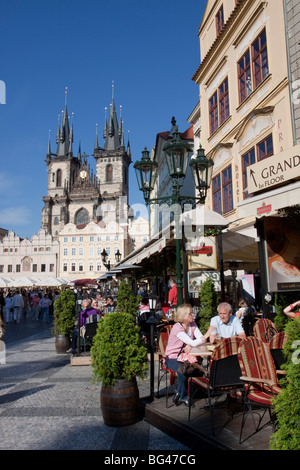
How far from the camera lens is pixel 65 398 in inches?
236

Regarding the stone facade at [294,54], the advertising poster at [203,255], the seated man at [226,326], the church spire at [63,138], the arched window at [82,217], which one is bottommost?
the seated man at [226,326]

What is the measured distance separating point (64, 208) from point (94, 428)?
89.8 metres

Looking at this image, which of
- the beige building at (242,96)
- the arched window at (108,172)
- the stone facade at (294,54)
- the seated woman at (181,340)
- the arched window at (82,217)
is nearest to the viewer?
the seated woman at (181,340)

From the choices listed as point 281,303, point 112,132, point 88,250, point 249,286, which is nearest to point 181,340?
point 281,303

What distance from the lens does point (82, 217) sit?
91.9 m

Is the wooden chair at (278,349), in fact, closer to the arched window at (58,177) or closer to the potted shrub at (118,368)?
the potted shrub at (118,368)

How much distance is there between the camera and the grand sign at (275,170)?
5443 millimetres

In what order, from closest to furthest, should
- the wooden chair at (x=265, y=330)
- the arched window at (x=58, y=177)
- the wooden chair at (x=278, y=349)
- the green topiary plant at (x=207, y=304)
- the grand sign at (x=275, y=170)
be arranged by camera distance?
the wooden chair at (x=278, y=349) < the grand sign at (x=275, y=170) < the wooden chair at (x=265, y=330) < the green topiary plant at (x=207, y=304) < the arched window at (x=58, y=177)

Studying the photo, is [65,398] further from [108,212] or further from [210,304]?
[108,212]

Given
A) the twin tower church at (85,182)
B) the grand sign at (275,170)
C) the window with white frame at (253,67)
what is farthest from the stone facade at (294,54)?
the twin tower church at (85,182)

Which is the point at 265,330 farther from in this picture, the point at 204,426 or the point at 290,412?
the point at 290,412

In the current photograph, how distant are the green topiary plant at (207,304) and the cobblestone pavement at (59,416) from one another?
264 centimetres

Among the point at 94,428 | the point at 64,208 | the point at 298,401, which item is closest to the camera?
the point at 298,401

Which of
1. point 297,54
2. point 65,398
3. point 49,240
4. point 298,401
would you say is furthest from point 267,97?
point 49,240
